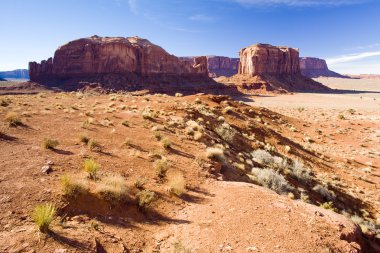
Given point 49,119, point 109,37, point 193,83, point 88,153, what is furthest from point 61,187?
point 109,37

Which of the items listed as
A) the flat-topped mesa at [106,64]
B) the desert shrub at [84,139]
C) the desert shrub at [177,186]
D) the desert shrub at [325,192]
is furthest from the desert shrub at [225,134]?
the flat-topped mesa at [106,64]

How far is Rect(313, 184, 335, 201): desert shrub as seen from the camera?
1284 cm

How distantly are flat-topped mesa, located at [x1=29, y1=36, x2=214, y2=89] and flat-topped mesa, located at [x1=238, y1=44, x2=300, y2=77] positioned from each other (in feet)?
133

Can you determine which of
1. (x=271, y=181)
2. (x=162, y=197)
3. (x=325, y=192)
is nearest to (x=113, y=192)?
(x=162, y=197)

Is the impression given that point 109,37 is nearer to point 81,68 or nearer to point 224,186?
point 81,68

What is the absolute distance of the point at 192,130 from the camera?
575 inches

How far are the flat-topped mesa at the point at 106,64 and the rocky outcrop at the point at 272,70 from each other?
113 ft

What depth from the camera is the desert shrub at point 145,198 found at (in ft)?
21.9

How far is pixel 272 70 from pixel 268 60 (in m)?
5.39

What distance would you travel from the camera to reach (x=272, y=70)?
138 meters

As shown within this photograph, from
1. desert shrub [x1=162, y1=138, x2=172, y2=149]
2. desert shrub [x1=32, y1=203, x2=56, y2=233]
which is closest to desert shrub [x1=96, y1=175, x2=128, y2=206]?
desert shrub [x1=32, y1=203, x2=56, y2=233]

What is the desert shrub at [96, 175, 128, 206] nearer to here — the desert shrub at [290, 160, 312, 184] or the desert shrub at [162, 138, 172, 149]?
the desert shrub at [162, 138, 172, 149]

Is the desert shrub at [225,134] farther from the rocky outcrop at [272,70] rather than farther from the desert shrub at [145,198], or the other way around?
the rocky outcrop at [272,70]

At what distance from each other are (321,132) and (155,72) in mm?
82579
